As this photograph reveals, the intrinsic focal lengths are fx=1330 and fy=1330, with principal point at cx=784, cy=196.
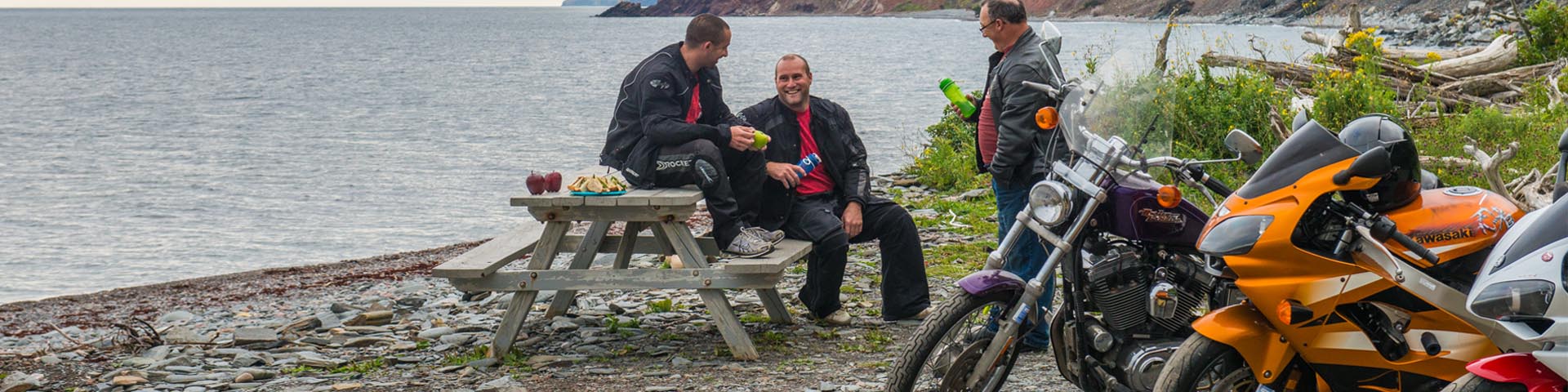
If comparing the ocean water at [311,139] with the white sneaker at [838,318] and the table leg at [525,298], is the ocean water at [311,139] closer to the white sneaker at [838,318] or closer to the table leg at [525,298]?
the white sneaker at [838,318]

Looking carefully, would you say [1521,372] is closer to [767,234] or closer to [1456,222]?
[1456,222]

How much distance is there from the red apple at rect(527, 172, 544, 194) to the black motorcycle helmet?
363cm

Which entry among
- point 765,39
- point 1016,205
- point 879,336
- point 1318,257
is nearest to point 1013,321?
point 1318,257

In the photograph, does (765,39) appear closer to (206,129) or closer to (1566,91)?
(206,129)

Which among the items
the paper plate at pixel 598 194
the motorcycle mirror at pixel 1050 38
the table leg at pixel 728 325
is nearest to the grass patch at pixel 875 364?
the table leg at pixel 728 325

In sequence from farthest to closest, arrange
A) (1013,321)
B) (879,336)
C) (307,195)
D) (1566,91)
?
(307,195) → (1566,91) → (879,336) → (1013,321)

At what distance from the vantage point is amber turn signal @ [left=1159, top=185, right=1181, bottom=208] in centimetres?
430

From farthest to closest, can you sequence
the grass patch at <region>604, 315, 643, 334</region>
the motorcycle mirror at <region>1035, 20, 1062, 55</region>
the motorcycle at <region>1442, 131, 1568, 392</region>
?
1. the grass patch at <region>604, 315, 643, 334</region>
2. the motorcycle mirror at <region>1035, 20, 1062, 55</region>
3. the motorcycle at <region>1442, 131, 1568, 392</region>

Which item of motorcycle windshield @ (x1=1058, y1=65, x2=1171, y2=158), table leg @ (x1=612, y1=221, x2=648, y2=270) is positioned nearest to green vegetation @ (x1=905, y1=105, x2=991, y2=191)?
table leg @ (x1=612, y1=221, x2=648, y2=270)

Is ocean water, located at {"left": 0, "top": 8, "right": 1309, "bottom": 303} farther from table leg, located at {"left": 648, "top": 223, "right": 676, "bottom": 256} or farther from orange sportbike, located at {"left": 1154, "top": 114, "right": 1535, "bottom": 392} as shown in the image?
table leg, located at {"left": 648, "top": 223, "right": 676, "bottom": 256}

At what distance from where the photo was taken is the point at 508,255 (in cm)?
663

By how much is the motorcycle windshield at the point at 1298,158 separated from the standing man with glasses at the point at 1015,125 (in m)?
1.67

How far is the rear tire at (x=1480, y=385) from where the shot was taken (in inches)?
128

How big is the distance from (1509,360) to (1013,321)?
1.76m
